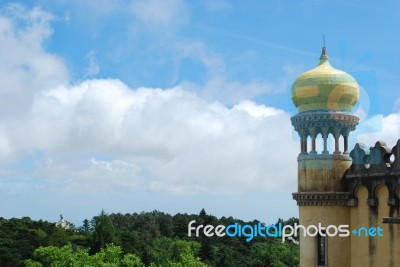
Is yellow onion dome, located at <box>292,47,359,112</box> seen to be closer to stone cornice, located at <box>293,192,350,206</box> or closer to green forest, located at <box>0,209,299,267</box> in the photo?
stone cornice, located at <box>293,192,350,206</box>

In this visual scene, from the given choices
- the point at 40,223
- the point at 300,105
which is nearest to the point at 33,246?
the point at 40,223

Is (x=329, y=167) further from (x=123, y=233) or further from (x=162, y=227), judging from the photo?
(x=162, y=227)

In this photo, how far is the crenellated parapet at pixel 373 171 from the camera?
1367cm

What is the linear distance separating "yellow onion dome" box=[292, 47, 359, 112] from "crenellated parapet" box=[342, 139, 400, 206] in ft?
4.23

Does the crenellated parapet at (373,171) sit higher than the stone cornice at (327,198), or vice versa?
the crenellated parapet at (373,171)

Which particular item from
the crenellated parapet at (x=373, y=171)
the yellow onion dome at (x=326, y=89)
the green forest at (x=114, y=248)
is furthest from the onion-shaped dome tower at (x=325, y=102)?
the green forest at (x=114, y=248)

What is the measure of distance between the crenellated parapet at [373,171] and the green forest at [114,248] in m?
19.0

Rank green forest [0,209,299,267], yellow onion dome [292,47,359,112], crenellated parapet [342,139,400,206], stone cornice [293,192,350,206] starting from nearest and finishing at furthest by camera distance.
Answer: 1. crenellated parapet [342,139,400,206]
2. stone cornice [293,192,350,206]
3. yellow onion dome [292,47,359,112]
4. green forest [0,209,299,267]

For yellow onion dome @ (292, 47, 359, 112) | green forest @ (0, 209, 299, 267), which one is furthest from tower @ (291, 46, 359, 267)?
green forest @ (0, 209, 299, 267)

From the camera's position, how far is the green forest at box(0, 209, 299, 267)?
3338 cm

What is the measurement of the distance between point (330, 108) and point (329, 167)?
1.63 metres

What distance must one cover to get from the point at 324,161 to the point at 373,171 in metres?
1.39

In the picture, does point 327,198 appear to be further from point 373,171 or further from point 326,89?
point 326,89

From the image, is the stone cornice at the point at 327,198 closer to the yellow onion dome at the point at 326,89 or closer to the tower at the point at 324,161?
the tower at the point at 324,161
